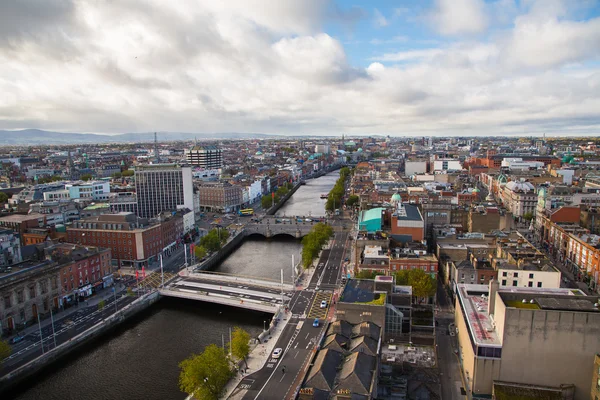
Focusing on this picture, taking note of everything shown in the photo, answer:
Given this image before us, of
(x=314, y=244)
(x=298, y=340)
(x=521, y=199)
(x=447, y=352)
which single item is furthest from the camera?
(x=521, y=199)

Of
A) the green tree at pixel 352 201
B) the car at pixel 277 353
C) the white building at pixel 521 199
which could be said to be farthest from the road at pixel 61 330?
the white building at pixel 521 199

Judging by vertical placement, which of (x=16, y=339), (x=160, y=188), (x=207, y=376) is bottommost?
(x=16, y=339)

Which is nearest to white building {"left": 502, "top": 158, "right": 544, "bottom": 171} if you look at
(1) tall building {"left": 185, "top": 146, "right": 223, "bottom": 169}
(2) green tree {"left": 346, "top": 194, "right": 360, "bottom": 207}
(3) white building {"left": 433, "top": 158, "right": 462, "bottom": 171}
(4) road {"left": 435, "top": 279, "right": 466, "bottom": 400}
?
(3) white building {"left": 433, "top": 158, "right": 462, "bottom": 171}

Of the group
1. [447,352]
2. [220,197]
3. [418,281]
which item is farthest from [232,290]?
[220,197]

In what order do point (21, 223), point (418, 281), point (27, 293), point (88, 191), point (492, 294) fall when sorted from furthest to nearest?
point (88, 191)
point (21, 223)
point (418, 281)
point (27, 293)
point (492, 294)

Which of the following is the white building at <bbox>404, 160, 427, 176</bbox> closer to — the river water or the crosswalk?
the river water

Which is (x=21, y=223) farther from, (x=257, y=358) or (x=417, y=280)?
(x=417, y=280)
